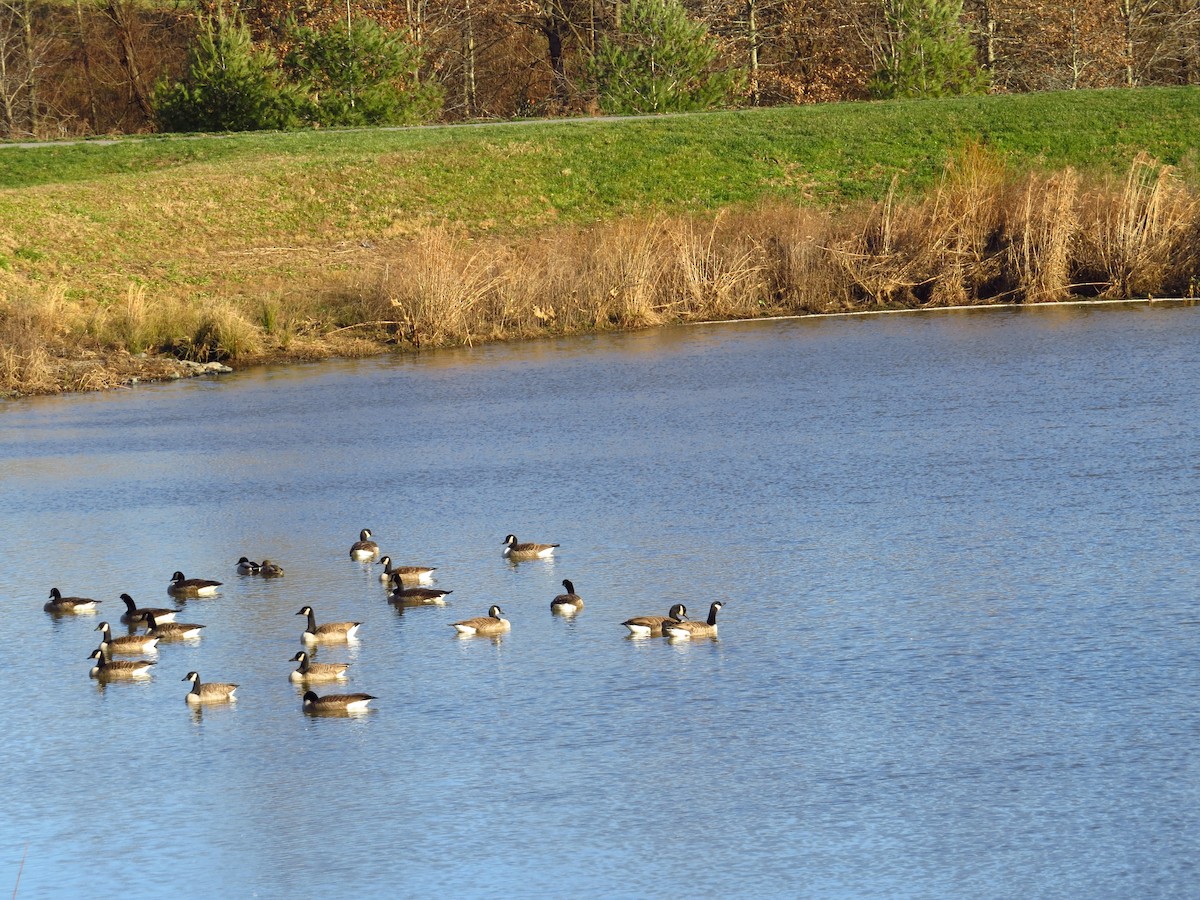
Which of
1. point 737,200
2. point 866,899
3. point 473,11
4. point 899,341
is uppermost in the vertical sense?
point 473,11

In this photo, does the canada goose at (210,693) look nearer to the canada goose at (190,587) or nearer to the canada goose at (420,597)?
the canada goose at (420,597)

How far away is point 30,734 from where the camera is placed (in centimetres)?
1359

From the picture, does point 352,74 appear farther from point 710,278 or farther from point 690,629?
point 690,629

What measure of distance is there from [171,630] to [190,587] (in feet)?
5.06

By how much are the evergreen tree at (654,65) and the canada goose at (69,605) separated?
43.7 meters

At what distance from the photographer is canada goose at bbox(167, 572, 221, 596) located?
17.4 meters

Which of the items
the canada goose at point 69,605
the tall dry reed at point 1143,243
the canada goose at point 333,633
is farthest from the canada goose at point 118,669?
the tall dry reed at point 1143,243

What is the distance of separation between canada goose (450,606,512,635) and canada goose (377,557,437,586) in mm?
1521

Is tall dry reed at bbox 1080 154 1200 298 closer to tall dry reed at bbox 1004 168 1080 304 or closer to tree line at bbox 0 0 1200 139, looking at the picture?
tall dry reed at bbox 1004 168 1080 304

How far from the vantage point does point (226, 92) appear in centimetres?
5562

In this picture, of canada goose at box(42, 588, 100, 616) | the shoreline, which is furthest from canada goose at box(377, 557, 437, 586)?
the shoreline

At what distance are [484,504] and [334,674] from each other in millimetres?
6984

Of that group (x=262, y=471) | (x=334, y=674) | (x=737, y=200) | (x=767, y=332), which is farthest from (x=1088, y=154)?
(x=334, y=674)

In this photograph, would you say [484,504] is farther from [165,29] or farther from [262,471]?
[165,29]
